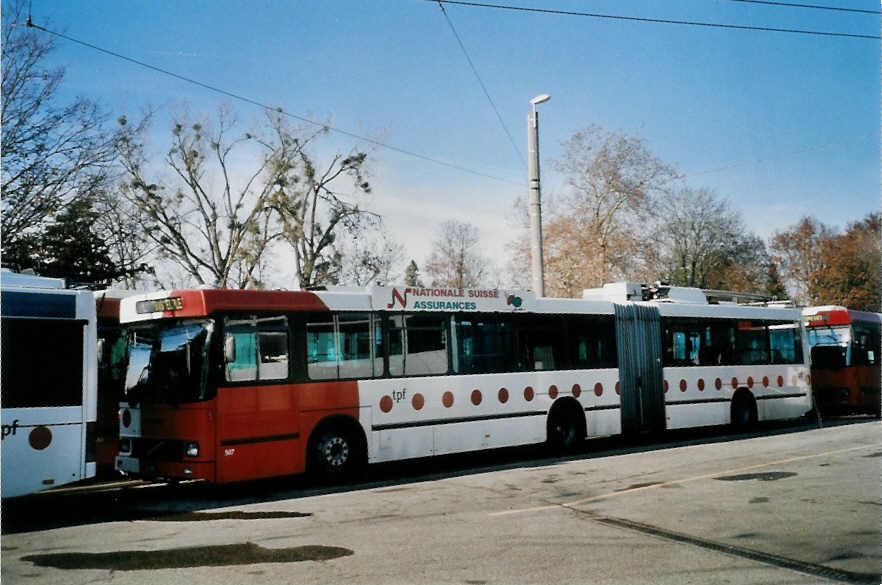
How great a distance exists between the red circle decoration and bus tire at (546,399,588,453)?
29.2ft

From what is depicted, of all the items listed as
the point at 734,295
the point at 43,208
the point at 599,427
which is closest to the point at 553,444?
the point at 599,427

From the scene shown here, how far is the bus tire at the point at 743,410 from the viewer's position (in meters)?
18.6

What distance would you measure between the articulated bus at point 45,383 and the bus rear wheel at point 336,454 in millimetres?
3277

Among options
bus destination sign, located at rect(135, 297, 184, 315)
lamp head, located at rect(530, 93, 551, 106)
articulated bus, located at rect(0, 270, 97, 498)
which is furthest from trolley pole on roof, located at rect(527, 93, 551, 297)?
articulated bus, located at rect(0, 270, 97, 498)

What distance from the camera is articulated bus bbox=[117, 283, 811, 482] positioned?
35.2 feet

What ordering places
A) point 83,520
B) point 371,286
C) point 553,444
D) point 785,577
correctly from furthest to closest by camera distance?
point 553,444
point 371,286
point 83,520
point 785,577

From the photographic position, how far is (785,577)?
6305 mm

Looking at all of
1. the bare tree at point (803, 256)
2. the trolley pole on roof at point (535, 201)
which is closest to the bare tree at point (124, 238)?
the trolley pole on roof at point (535, 201)

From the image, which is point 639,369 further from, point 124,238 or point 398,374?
point 124,238

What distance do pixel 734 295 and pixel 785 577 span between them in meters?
15.3

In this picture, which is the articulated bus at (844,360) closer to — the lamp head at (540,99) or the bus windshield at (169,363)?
the lamp head at (540,99)

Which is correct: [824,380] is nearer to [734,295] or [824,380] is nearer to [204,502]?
[734,295]

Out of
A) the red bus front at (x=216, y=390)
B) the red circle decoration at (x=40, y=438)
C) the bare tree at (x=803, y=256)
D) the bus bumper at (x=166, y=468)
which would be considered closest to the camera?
the red circle decoration at (x=40, y=438)

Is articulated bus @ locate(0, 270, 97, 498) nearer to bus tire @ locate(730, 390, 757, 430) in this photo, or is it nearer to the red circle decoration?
the red circle decoration
